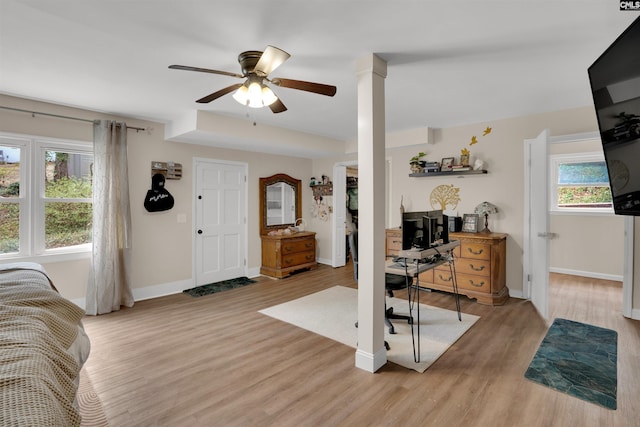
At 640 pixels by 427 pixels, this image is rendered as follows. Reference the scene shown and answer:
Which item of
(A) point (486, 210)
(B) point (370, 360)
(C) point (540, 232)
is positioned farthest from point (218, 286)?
(C) point (540, 232)

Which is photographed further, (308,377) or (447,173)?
(447,173)

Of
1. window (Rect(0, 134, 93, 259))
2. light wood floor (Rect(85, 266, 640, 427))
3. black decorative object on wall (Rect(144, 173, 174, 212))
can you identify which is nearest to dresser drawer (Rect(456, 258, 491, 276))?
light wood floor (Rect(85, 266, 640, 427))

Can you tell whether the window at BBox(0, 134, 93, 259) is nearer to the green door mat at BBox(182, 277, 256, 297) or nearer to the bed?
the green door mat at BBox(182, 277, 256, 297)

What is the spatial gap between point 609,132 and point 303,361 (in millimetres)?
2455

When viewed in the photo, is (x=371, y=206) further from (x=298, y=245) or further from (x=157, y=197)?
(x=298, y=245)

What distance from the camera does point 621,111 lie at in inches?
50.5

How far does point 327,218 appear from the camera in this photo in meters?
6.29

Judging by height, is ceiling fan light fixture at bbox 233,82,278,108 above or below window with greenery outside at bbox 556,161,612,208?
above

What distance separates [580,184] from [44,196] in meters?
7.93

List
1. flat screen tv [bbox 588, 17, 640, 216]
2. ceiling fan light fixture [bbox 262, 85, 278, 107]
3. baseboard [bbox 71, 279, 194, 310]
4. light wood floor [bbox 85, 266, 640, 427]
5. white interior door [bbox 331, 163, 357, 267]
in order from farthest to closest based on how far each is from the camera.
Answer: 1. white interior door [bbox 331, 163, 357, 267]
2. baseboard [bbox 71, 279, 194, 310]
3. ceiling fan light fixture [bbox 262, 85, 278, 107]
4. light wood floor [bbox 85, 266, 640, 427]
5. flat screen tv [bbox 588, 17, 640, 216]

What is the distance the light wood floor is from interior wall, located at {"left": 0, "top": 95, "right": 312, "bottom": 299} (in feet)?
2.20

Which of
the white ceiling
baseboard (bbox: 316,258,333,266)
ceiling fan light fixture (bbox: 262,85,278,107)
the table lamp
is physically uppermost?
the white ceiling

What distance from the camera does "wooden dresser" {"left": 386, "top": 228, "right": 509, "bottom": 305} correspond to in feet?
12.6

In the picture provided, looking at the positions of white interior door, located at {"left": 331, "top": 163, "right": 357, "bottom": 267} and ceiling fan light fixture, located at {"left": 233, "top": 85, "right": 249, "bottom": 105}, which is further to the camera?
white interior door, located at {"left": 331, "top": 163, "right": 357, "bottom": 267}
